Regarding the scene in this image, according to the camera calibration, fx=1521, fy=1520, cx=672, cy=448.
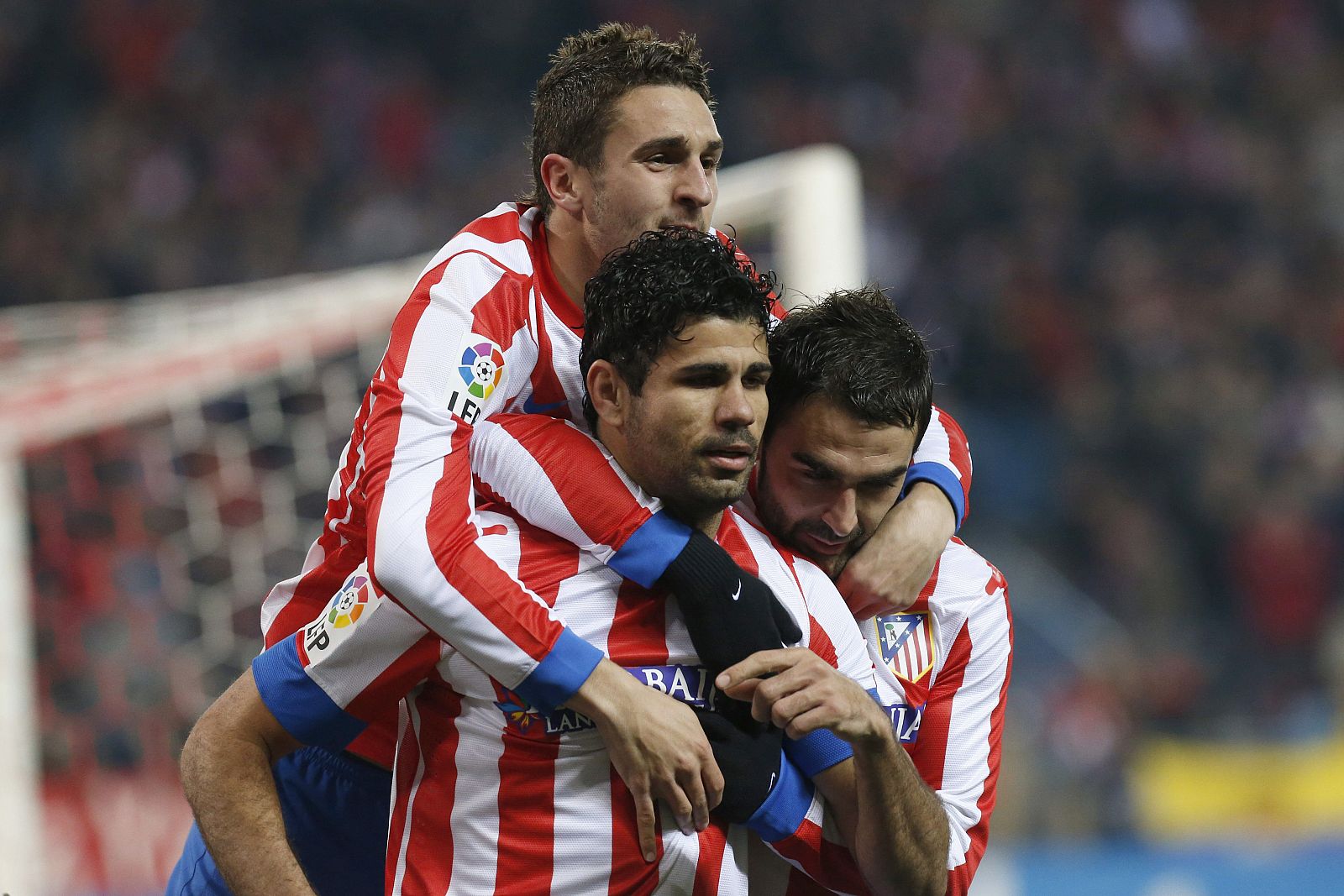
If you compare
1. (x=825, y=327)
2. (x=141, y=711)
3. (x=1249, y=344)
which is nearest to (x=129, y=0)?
(x=141, y=711)

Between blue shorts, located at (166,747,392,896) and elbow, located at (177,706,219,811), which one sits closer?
elbow, located at (177,706,219,811)

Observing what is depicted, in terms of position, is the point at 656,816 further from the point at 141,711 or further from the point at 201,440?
the point at 201,440

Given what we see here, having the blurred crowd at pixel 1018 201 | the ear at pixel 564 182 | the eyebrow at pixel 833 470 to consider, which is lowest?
the eyebrow at pixel 833 470

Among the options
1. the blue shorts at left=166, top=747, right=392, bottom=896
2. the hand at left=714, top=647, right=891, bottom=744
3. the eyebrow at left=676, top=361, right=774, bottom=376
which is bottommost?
the blue shorts at left=166, top=747, right=392, bottom=896

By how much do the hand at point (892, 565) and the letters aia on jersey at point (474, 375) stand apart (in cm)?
63

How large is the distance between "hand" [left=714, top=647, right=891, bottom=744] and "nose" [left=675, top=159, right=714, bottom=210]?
857mm

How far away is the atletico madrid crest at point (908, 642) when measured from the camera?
2467 mm

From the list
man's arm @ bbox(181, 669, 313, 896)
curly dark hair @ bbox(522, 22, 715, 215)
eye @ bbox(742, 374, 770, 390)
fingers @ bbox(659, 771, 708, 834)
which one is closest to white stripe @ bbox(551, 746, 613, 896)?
fingers @ bbox(659, 771, 708, 834)

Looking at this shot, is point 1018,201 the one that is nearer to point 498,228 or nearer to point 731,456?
point 498,228

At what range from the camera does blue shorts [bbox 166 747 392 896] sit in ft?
8.70

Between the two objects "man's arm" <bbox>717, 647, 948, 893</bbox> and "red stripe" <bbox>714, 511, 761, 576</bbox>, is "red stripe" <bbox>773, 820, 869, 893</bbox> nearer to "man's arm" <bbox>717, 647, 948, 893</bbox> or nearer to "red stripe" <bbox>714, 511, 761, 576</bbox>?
"man's arm" <bbox>717, 647, 948, 893</bbox>

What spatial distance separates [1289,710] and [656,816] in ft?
22.4

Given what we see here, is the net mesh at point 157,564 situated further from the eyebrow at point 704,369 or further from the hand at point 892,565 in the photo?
the eyebrow at point 704,369

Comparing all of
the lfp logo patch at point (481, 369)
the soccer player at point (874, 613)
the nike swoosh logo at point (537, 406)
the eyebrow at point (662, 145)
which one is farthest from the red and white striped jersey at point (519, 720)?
the eyebrow at point (662, 145)
